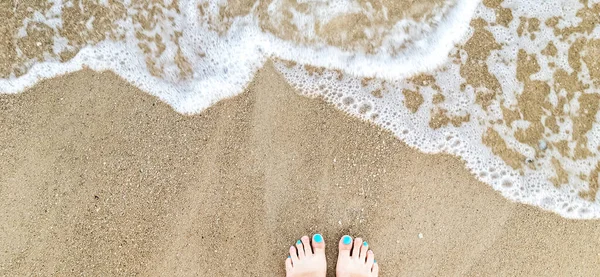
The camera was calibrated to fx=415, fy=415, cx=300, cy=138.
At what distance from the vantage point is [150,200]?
248 centimetres

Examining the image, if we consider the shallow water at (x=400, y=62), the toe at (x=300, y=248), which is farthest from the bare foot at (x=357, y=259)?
the shallow water at (x=400, y=62)

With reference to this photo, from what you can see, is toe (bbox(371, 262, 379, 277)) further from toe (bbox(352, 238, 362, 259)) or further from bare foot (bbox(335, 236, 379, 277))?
toe (bbox(352, 238, 362, 259))

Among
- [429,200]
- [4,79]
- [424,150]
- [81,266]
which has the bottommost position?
[81,266]

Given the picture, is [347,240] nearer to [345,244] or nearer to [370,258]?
[345,244]

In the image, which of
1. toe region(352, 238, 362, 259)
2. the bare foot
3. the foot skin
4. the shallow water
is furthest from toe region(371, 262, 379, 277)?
the shallow water

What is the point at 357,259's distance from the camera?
2.49 metres

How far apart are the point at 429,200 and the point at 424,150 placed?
300 mm

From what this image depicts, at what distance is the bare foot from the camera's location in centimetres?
249

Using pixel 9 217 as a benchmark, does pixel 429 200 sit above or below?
above

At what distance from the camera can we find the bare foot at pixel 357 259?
2490 mm

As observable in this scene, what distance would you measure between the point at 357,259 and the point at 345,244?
0.38 ft

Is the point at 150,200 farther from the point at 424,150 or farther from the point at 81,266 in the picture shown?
the point at 424,150

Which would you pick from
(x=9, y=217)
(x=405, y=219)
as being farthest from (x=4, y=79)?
(x=405, y=219)

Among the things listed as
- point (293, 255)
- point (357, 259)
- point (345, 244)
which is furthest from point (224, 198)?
point (357, 259)
